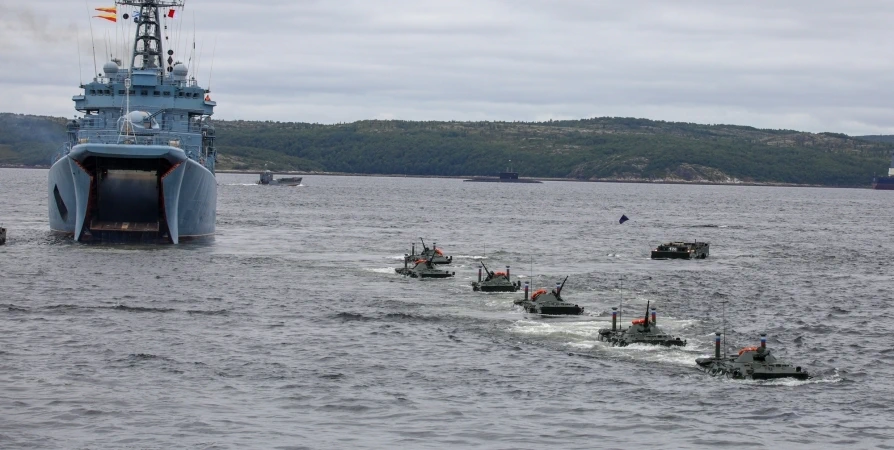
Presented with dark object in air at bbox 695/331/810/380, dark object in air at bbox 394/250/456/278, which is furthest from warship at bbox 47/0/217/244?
dark object in air at bbox 695/331/810/380

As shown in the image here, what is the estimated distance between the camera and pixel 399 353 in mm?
43719

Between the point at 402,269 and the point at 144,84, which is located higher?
the point at 144,84

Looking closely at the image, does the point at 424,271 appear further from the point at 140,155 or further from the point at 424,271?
the point at 140,155

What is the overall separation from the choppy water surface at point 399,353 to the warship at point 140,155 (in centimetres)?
266

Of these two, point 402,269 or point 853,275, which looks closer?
point 402,269

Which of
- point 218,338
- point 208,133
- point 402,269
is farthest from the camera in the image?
point 208,133

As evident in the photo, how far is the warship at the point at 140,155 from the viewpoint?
250ft

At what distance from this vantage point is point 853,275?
79688 mm

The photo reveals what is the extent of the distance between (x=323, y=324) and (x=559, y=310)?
10.2m

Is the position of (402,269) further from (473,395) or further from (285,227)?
(285,227)

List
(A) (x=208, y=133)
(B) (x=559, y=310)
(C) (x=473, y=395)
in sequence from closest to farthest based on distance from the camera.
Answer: (C) (x=473, y=395), (B) (x=559, y=310), (A) (x=208, y=133)

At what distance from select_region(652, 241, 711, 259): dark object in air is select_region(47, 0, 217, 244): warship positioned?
31377 millimetres

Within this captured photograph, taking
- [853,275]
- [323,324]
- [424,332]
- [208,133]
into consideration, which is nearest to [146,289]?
[323,324]

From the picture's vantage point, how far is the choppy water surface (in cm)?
3291
